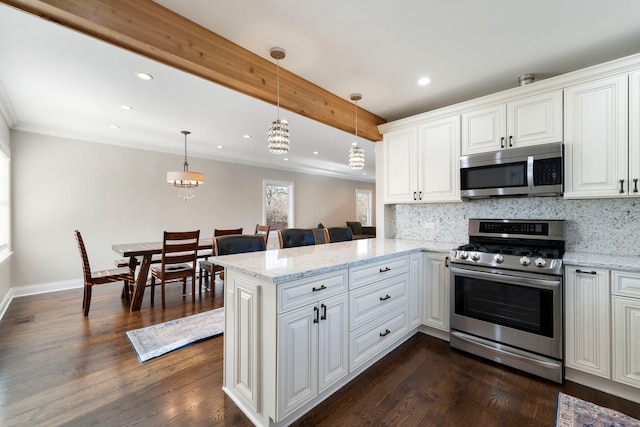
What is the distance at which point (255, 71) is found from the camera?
7.17ft

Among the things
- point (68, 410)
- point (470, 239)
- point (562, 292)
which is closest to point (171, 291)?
point (68, 410)

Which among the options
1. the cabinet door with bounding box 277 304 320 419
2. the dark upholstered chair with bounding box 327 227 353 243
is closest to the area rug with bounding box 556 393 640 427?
the cabinet door with bounding box 277 304 320 419

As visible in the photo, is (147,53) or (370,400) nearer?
(147,53)

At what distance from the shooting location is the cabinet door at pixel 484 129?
2611mm

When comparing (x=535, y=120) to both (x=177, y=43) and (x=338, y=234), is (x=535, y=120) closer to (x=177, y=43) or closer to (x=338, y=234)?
(x=338, y=234)

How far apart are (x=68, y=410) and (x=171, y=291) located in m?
2.82

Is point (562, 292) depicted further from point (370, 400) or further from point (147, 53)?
point (147, 53)

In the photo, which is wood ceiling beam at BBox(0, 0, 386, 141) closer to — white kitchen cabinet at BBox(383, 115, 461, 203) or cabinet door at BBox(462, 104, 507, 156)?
white kitchen cabinet at BBox(383, 115, 461, 203)

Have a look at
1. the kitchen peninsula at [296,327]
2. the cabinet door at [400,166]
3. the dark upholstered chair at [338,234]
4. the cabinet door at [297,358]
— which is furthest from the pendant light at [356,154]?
the cabinet door at [297,358]

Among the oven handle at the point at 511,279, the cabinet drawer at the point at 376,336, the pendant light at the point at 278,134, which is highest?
the pendant light at the point at 278,134

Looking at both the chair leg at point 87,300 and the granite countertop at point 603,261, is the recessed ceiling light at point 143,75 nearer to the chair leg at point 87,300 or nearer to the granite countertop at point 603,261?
the chair leg at point 87,300

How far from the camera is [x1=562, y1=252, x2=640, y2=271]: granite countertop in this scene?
72.2 inches

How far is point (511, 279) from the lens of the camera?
2.19 m

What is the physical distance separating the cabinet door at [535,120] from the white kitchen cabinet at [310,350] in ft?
7.28
